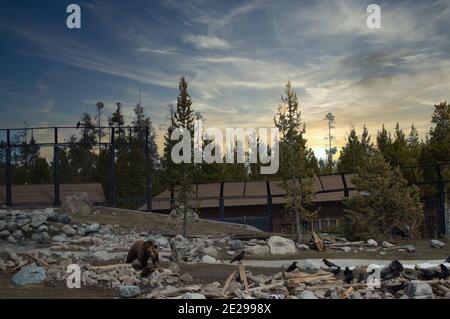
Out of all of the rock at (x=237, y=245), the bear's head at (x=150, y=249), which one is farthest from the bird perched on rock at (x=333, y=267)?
the rock at (x=237, y=245)

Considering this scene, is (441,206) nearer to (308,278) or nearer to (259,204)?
(259,204)

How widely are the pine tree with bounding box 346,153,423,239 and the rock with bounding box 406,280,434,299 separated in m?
12.6

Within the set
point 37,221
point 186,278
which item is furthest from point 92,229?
point 186,278

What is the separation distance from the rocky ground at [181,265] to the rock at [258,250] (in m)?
0.02

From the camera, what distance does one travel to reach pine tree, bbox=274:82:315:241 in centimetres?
2417

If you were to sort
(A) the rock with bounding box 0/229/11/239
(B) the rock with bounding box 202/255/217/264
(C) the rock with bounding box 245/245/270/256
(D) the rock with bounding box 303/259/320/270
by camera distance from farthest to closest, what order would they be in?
(A) the rock with bounding box 0/229/11/239 → (C) the rock with bounding box 245/245/270/256 → (B) the rock with bounding box 202/255/217/264 → (D) the rock with bounding box 303/259/320/270

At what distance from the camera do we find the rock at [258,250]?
65.8 ft

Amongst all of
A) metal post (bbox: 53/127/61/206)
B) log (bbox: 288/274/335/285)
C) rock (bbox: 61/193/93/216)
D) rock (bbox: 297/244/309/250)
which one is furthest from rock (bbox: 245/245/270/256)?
metal post (bbox: 53/127/61/206)

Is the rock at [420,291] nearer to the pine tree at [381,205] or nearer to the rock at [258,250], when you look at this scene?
the rock at [258,250]

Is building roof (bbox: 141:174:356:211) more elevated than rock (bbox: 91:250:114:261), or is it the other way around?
building roof (bbox: 141:174:356:211)

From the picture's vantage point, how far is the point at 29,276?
13359mm

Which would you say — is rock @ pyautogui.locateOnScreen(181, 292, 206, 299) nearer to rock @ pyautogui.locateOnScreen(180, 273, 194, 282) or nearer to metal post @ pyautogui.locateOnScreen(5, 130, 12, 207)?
rock @ pyautogui.locateOnScreen(180, 273, 194, 282)

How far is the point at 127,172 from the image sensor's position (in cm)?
4303
